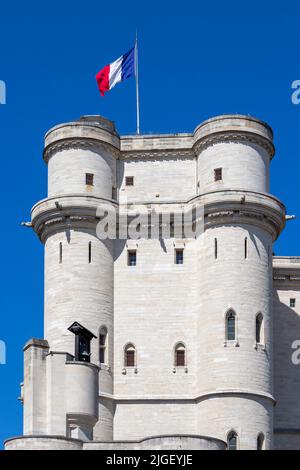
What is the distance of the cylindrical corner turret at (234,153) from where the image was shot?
338ft

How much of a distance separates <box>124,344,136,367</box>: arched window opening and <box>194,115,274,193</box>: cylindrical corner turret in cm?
1019

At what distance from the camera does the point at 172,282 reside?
103188mm

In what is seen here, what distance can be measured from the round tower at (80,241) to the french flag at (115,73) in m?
2.72

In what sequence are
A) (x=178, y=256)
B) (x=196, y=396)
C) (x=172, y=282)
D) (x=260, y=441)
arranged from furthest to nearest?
(x=178, y=256) < (x=172, y=282) < (x=196, y=396) < (x=260, y=441)

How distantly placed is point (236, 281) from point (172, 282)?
4.69 meters

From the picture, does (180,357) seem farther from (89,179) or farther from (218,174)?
Result: (89,179)

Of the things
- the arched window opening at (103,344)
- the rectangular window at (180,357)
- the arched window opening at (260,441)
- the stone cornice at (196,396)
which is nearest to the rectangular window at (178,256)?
the rectangular window at (180,357)

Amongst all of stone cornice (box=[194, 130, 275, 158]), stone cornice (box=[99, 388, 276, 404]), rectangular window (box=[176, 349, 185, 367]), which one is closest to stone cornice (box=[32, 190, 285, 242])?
stone cornice (box=[194, 130, 275, 158])

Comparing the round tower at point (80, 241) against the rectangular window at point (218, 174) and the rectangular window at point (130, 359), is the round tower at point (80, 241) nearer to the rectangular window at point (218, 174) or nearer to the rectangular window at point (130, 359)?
the rectangular window at point (130, 359)

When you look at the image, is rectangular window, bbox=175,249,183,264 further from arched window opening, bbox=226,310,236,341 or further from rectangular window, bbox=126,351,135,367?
rectangular window, bbox=126,351,135,367

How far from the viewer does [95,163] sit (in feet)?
343

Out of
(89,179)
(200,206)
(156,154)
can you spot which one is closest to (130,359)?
(200,206)
